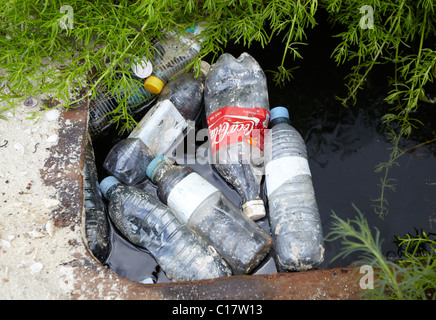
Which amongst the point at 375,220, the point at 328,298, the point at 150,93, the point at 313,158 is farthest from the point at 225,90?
the point at 328,298

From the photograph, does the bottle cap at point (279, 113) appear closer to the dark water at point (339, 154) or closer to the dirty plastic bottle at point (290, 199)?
the dirty plastic bottle at point (290, 199)

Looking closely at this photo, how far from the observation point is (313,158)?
2.44 metres

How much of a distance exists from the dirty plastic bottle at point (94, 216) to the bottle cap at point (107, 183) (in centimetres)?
5

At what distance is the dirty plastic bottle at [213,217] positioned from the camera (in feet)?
6.73

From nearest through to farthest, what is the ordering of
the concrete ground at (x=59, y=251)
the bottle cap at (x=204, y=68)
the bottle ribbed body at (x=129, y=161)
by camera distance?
the concrete ground at (x=59, y=251)
the bottle ribbed body at (x=129, y=161)
the bottle cap at (x=204, y=68)

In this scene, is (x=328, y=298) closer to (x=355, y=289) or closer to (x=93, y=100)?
(x=355, y=289)

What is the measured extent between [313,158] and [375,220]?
1.68ft

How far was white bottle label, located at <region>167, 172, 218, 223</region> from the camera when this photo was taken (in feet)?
7.04

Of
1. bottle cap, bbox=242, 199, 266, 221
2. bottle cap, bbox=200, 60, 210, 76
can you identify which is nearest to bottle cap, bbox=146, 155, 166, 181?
bottle cap, bbox=242, 199, 266, 221

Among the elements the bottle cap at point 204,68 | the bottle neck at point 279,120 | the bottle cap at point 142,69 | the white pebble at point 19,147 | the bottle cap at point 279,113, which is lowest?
the bottle neck at point 279,120

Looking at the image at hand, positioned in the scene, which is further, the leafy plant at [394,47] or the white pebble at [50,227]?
the leafy plant at [394,47]

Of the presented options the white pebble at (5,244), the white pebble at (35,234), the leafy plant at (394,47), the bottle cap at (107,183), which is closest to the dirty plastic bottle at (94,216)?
the bottle cap at (107,183)

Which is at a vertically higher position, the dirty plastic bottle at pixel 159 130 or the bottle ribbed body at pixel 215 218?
the dirty plastic bottle at pixel 159 130

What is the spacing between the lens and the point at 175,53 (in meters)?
2.53
